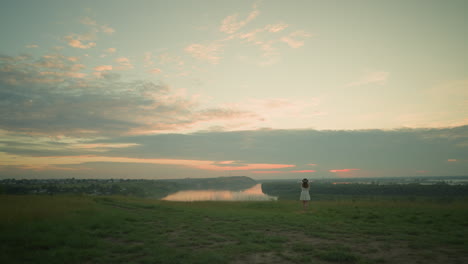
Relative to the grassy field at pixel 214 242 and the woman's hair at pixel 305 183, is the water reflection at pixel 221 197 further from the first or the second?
the grassy field at pixel 214 242

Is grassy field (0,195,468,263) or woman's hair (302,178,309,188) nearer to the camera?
grassy field (0,195,468,263)

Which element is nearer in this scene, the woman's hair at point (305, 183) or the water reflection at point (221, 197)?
the woman's hair at point (305, 183)

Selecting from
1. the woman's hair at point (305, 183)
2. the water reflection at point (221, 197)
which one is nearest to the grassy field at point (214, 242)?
the woman's hair at point (305, 183)

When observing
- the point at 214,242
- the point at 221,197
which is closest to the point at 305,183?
the point at 214,242

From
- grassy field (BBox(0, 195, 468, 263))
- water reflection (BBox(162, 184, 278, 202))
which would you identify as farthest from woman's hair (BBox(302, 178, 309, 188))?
water reflection (BBox(162, 184, 278, 202))

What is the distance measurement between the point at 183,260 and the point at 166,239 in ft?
10.2

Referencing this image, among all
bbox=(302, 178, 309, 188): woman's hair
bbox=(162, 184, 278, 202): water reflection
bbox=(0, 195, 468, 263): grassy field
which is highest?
bbox=(302, 178, 309, 188): woman's hair

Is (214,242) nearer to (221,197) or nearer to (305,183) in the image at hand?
(305,183)

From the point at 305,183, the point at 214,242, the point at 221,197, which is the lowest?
the point at 221,197

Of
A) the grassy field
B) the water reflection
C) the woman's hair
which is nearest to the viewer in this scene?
the grassy field

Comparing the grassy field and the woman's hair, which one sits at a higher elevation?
the woman's hair

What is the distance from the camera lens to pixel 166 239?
30.1 ft

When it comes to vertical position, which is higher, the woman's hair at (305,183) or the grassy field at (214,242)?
the woman's hair at (305,183)

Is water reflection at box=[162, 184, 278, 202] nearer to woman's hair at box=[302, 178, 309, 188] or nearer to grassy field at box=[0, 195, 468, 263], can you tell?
woman's hair at box=[302, 178, 309, 188]
